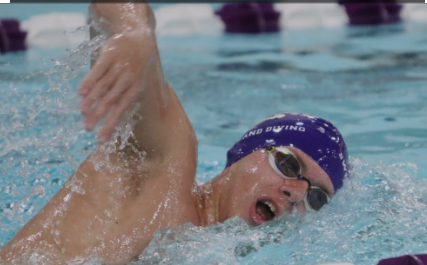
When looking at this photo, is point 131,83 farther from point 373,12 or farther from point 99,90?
point 373,12

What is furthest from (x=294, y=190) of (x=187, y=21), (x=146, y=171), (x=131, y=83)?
(x=187, y=21)

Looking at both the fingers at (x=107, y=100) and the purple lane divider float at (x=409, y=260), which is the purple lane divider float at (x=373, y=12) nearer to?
the purple lane divider float at (x=409, y=260)

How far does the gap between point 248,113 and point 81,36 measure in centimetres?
269

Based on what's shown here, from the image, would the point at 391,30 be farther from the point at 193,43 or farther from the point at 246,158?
the point at 246,158

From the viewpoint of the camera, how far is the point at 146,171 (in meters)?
1.94

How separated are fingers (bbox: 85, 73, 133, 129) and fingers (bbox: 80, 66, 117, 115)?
1 cm

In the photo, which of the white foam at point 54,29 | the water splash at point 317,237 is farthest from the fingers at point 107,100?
the white foam at point 54,29

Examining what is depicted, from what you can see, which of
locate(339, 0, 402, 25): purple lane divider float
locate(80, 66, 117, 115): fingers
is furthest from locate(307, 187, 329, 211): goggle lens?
locate(339, 0, 402, 25): purple lane divider float

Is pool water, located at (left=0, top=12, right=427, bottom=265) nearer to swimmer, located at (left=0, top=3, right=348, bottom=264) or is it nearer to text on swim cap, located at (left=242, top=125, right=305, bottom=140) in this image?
swimmer, located at (left=0, top=3, right=348, bottom=264)

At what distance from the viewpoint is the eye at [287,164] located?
2.23 m

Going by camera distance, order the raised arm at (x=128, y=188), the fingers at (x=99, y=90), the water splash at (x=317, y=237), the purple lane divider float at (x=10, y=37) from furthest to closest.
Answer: the purple lane divider float at (x=10, y=37), the water splash at (x=317, y=237), the raised arm at (x=128, y=188), the fingers at (x=99, y=90)

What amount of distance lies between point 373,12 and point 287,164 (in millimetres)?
5236

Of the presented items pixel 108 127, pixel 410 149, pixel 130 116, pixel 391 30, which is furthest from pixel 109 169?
pixel 391 30

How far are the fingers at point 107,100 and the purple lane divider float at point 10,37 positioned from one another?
15.6 feet
